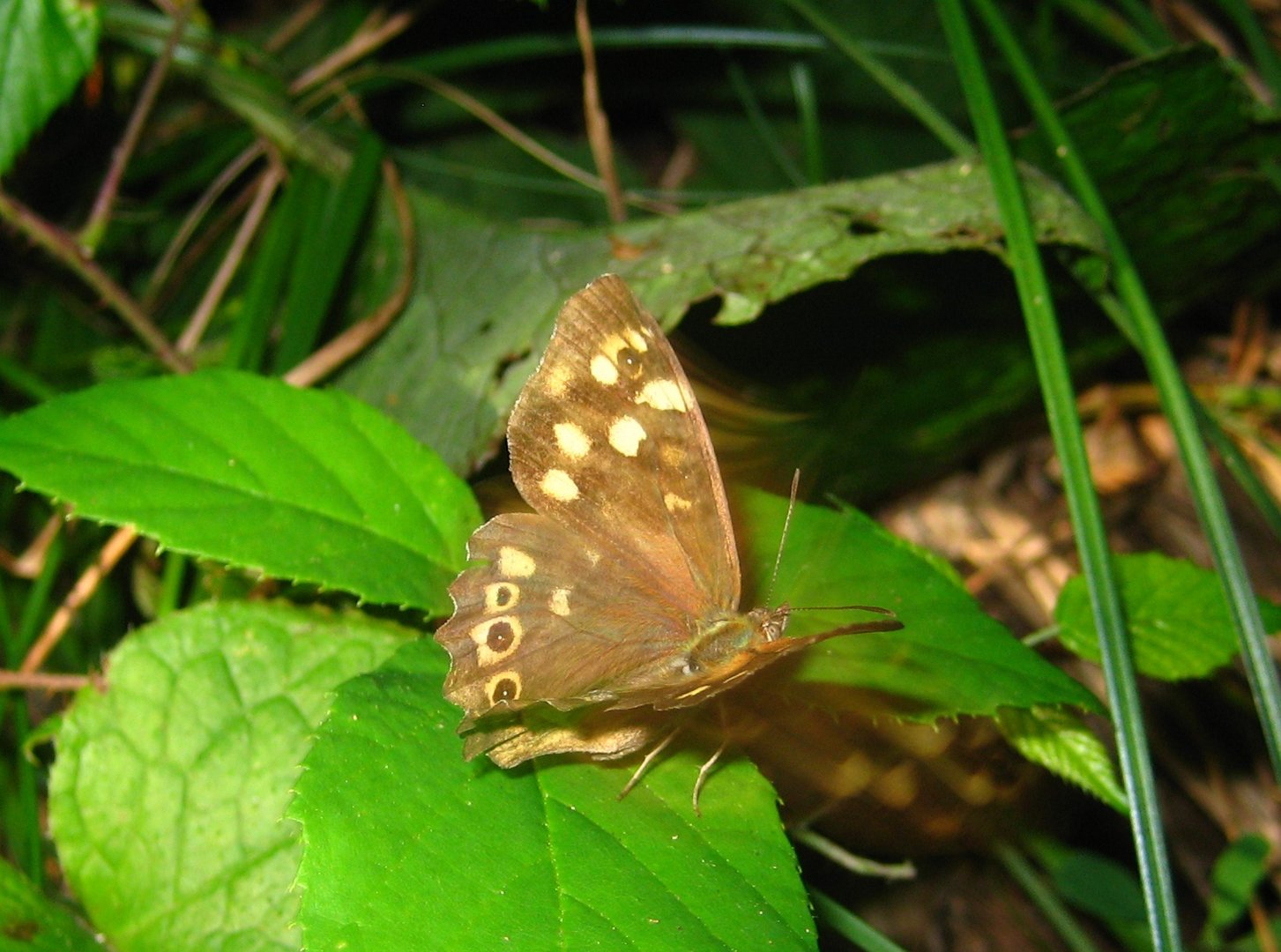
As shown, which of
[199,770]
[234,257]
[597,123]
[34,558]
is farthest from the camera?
[234,257]

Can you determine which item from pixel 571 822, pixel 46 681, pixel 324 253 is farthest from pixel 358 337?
pixel 571 822

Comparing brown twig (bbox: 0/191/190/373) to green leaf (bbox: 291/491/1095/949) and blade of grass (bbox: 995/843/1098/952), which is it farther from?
blade of grass (bbox: 995/843/1098/952)

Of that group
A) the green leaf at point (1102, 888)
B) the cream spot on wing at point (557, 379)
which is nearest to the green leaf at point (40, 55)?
the cream spot on wing at point (557, 379)

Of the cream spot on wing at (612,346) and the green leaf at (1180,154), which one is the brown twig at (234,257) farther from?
the green leaf at (1180,154)

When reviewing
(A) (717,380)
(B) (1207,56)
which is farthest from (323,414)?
(B) (1207,56)

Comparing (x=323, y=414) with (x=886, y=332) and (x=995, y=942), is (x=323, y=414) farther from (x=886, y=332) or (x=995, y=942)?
(x=995, y=942)

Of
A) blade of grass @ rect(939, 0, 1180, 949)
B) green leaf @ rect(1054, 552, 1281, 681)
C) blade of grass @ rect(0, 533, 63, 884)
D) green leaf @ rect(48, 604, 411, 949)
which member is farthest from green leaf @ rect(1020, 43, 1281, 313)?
blade of grass @ rect(0, 533, 63, 884)

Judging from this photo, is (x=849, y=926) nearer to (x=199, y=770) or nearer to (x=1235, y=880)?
(x=199, y=770)
